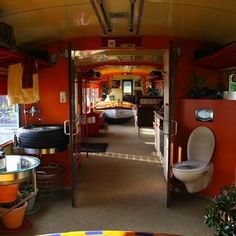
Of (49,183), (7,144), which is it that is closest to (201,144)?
(49,183)

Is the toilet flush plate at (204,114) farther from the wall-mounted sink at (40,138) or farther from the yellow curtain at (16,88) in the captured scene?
the yellow curtain at (16,88)

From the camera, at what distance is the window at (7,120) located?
432cm

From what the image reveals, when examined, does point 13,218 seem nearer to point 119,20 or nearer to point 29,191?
point 29,191

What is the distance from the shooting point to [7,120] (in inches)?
177

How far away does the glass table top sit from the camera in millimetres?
2786

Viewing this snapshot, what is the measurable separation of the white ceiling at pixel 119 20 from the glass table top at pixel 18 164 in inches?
58.7

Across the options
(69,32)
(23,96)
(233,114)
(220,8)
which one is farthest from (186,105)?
(23,96)

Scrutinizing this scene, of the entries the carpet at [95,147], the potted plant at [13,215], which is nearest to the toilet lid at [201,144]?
the potted plant at [13,215]

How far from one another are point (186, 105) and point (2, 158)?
104 inches

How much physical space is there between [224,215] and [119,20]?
8.08 ft

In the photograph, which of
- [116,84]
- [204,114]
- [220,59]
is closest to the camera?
[220,59]

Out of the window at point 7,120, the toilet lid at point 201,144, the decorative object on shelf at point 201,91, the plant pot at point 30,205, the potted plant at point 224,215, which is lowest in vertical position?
the plant pot at point 30,205

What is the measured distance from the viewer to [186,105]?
14.4 feet

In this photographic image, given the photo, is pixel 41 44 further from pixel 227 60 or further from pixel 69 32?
pixel 227 60
